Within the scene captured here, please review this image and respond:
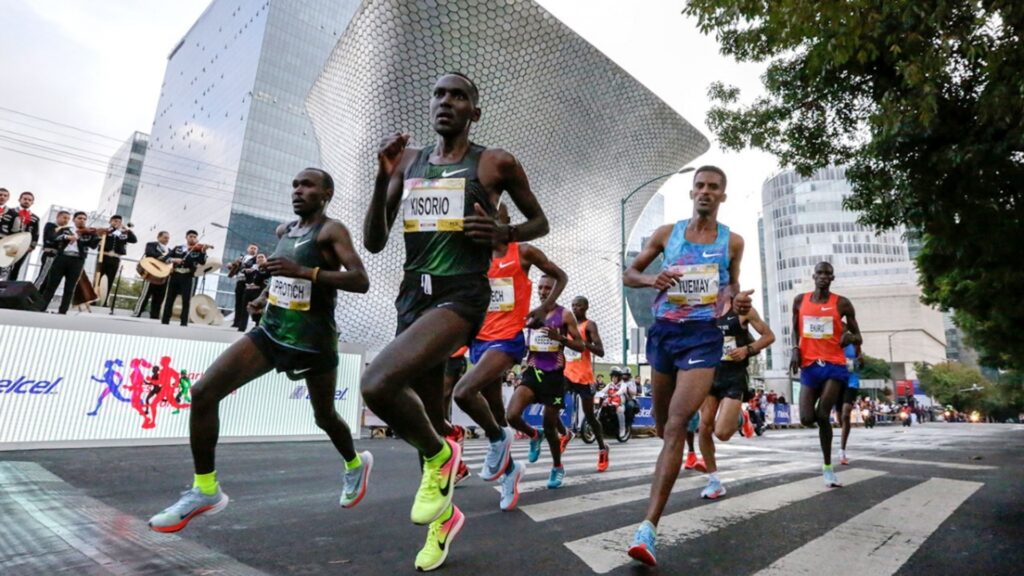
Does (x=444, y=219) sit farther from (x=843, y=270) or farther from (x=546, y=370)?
(x=843, y=270)

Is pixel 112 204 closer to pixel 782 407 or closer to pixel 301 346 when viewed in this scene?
pixel 782 407

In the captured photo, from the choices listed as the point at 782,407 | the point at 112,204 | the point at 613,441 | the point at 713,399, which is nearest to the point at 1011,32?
the point at 713,399

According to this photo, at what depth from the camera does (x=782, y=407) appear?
25281 millimetres

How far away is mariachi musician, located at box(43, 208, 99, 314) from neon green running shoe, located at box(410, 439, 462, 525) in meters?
10.1

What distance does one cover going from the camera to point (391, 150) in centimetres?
245

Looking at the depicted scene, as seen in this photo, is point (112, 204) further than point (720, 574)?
Yes

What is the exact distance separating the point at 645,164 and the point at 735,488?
141 ft

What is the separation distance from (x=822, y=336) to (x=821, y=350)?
0.45ft

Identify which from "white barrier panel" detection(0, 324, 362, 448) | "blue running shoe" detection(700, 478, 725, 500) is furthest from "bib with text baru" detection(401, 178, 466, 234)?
"white barrier panel" detection(0, 324, 362, 448)

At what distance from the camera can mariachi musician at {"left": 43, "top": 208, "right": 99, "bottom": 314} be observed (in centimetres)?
962

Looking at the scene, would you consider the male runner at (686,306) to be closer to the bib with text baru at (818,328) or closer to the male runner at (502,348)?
the male runner at (502,348)

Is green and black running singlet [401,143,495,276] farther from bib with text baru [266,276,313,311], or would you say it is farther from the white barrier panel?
the white barrier panel

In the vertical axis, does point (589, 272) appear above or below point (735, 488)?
above

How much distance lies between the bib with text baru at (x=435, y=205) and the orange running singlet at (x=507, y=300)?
1.76 metres
